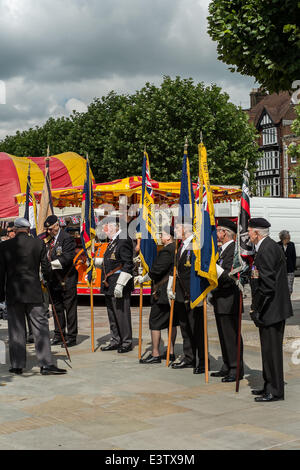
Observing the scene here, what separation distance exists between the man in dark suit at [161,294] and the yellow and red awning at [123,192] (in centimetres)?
786

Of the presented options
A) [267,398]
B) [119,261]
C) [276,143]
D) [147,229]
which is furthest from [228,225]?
[276,143]

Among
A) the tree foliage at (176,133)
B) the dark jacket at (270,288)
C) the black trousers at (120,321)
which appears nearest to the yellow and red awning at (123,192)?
the black trousers at (120,321)

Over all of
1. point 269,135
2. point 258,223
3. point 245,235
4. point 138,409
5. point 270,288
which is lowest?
point 138,409

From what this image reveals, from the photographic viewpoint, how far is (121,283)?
9562 millimetres

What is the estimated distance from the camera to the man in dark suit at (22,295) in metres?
8.14

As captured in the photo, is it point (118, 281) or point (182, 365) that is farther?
point (118, 281)

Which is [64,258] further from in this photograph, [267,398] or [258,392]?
[267,398]

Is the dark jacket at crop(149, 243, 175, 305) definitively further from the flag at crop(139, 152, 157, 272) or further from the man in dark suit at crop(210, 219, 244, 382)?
the man in dark suit at crop(210, 219, 244, 382)

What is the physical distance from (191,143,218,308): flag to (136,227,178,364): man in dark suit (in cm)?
81

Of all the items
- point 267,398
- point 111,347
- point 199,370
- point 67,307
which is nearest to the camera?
point 267,398

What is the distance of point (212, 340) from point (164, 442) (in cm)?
534

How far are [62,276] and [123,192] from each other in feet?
22.5
